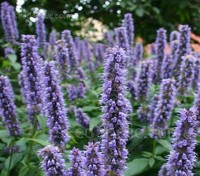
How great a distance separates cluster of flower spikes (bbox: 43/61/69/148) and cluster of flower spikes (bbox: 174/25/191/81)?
2273 mm

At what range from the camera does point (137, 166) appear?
456 cm

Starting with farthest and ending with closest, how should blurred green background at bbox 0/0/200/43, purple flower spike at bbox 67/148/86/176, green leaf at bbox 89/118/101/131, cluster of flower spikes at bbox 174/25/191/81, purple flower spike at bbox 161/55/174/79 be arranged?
blurred green background at bbox 0/0/200/43, purple flower spike at bbox 161/55/174/79, cluster of flower spikes at bbox 174/25/191/81, green leaf at bbox 89/118/101/131, purple flower spike at bbox 67/148/86/176

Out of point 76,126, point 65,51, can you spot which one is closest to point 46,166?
point 76,126

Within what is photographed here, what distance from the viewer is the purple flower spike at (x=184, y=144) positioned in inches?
126

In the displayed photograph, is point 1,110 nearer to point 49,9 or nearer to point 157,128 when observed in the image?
point 157,128

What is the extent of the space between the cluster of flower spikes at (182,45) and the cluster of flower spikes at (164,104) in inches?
55.9

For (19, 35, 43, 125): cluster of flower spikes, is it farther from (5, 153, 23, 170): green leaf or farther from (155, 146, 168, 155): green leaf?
(155, 146, 168, 155): green leaf

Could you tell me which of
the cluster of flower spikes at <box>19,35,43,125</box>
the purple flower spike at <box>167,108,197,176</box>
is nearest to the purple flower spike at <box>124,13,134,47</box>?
the cluster of flower spikes at <box>19,35,43,125</box>

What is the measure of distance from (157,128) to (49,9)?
5.66 m

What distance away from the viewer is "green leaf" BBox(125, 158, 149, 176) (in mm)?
4445

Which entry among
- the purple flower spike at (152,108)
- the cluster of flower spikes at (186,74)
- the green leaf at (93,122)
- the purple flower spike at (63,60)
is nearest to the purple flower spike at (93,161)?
the green leaf at (93,122)

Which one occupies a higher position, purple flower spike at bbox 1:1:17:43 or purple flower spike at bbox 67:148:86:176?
purple flower spike at bbox 1:1:17:43

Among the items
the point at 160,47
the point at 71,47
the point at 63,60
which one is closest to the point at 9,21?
the point at 71,47

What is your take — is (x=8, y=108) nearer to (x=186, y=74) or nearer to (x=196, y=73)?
(x=186, y=74)
